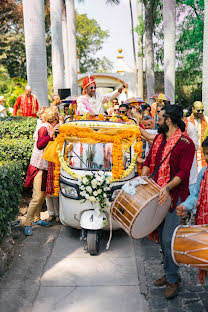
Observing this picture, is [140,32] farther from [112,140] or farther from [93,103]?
[112,140]

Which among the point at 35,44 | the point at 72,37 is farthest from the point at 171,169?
the point at 72,37

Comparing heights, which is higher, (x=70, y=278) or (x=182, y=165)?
(x=182, y=165)

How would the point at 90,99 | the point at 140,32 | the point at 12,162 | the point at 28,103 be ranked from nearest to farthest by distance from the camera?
the point at 12,162 → the point at 90,99 → the point at 28,103 → the point at 140,32

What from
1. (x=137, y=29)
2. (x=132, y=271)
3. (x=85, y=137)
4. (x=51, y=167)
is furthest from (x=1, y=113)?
(x=137, y=29)

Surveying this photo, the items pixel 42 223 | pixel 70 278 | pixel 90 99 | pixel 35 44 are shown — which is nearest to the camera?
pixel 70 278

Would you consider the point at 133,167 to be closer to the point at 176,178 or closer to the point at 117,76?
the point at 176,178

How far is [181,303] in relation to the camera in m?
4.15

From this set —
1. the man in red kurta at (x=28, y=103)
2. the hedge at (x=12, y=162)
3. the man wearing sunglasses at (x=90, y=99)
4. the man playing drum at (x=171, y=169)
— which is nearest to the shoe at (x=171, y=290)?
the man playing drum at (x=171, y=169)

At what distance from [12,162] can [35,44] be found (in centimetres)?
539

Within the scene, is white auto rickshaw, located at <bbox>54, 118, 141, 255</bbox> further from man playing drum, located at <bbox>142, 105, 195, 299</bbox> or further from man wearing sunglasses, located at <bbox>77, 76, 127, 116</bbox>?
man wearing sunglasses, located at <bbox>77, 76, 127, 116</bbox>

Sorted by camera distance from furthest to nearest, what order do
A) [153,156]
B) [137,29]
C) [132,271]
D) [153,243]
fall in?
[137,29] < [153,243] < [132,271] < [153,156]

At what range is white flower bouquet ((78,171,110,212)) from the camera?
529 cm

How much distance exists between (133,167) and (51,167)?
1.56m

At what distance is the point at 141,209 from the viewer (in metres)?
3.95
